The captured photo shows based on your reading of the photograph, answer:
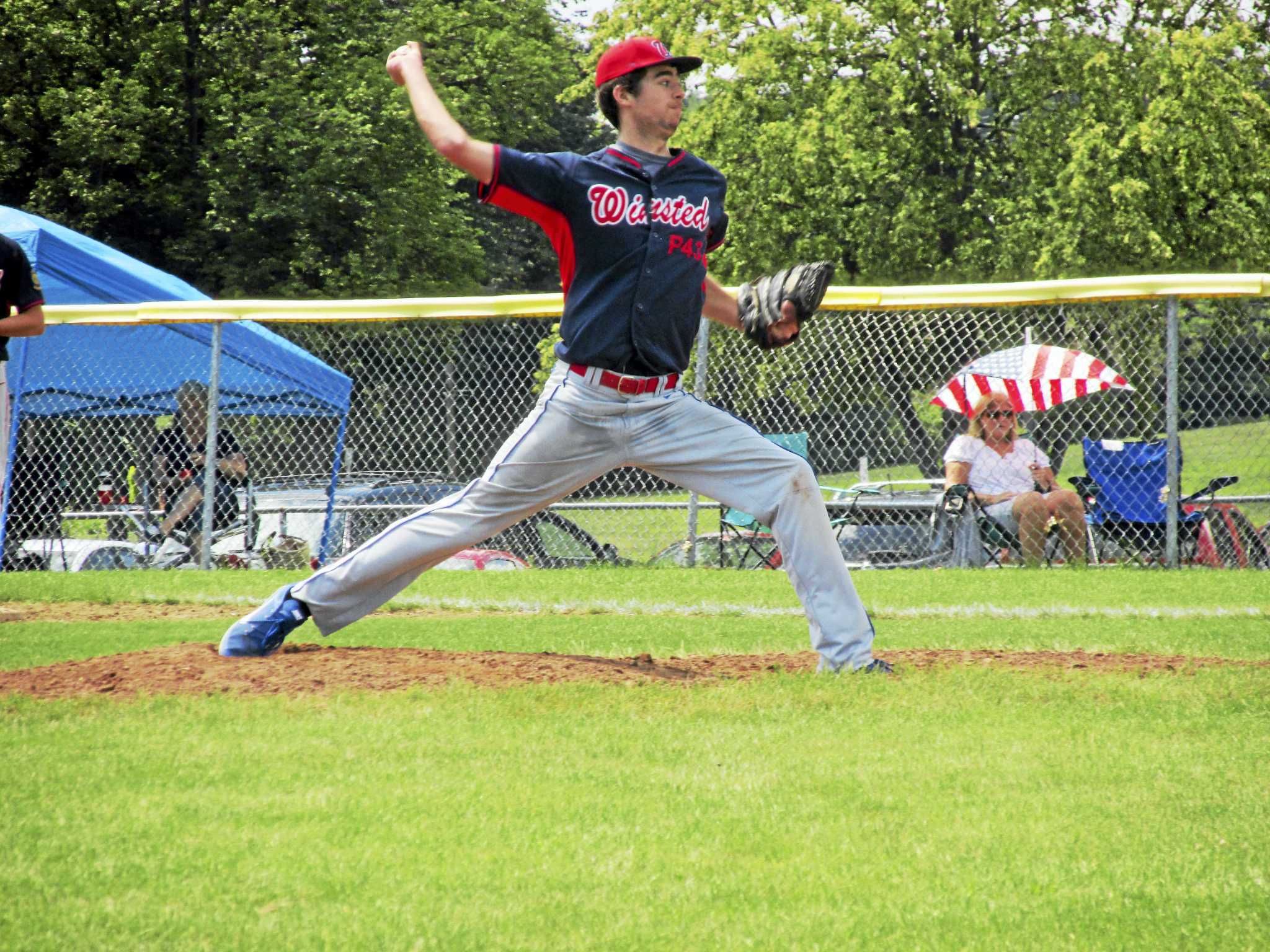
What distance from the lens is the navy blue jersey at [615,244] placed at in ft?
15.7

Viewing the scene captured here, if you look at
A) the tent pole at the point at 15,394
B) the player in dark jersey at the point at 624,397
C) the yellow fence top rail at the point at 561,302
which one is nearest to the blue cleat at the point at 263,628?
the player in dark jersey at the point at 624,397

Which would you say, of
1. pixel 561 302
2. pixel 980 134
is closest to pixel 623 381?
pixel 561 302

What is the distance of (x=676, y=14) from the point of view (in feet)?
101

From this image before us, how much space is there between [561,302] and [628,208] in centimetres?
518

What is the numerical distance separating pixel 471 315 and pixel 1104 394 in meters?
8.39

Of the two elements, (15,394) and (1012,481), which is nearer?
(1012,481)

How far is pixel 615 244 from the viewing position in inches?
189

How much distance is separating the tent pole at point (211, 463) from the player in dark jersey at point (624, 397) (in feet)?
17.9

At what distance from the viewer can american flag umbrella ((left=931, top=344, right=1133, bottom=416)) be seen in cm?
1182

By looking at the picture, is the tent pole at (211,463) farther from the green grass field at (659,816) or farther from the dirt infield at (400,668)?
the green grass field at (659,816)

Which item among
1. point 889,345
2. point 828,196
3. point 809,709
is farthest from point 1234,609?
point 828,196

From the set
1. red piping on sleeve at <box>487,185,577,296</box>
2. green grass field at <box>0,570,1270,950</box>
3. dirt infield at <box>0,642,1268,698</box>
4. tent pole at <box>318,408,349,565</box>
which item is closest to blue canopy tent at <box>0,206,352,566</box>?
tent pole at <box>318,408,349,565</box>

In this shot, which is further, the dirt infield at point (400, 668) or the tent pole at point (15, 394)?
the tent pole at point (15, 394)

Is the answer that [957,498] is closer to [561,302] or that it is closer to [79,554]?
[561,302]
